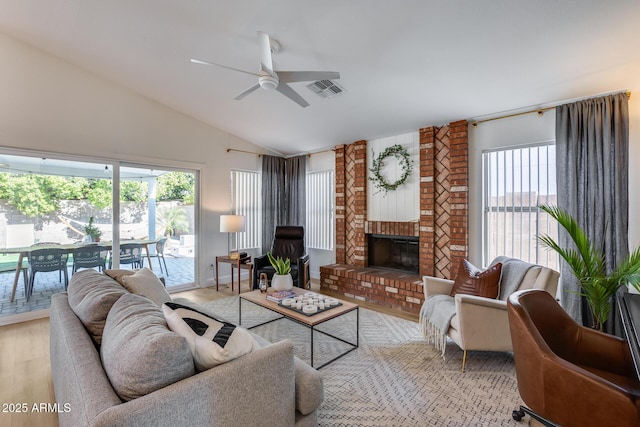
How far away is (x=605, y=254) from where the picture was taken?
9.16 feet

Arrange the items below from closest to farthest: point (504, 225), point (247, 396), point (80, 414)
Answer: point (80, 414)
point (247, 396)
point (504, 225)

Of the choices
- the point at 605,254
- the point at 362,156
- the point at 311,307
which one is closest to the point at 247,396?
the point at 311,307

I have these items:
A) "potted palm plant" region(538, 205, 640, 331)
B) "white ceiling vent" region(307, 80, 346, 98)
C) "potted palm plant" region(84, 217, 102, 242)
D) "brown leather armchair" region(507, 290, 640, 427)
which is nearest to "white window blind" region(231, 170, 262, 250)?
"potted palm plant" region(84, 217, 102, 242)

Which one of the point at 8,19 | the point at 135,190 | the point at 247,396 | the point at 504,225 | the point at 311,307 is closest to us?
the point at 247,396

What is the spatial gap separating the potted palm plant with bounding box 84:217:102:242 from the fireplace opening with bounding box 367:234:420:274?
3.90 m

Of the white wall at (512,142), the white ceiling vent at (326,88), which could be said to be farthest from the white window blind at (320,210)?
the white wall at (512,142)

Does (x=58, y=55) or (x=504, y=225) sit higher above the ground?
(x=58, y=55)

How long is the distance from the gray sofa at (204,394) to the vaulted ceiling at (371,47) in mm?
2479

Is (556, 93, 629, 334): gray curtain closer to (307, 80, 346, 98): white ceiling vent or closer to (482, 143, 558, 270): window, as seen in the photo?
(482, 143, 558, 270): window

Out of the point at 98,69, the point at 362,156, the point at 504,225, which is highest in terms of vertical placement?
the point at 98,69

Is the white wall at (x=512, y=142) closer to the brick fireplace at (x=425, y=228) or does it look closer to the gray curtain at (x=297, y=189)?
the brick fireplace at (x=425, y=228)

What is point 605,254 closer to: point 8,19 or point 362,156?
point 362,156

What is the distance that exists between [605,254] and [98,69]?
6.05 meters

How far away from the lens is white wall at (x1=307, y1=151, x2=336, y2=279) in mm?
5320
